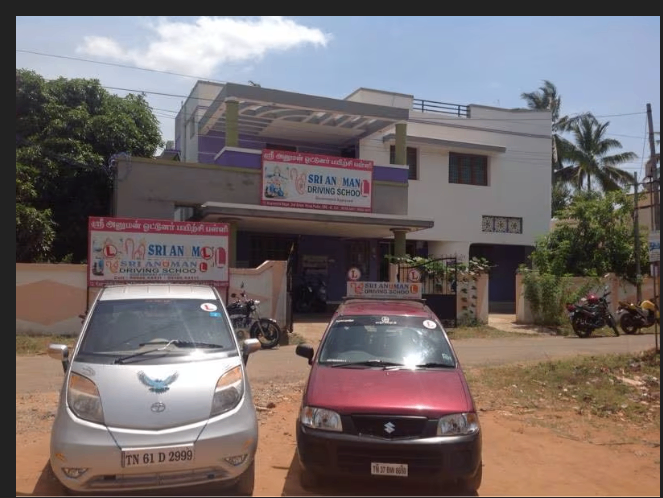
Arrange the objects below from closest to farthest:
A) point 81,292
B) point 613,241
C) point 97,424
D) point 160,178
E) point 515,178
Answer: point 97,424
point 81,292
point 160,178
point 613,241
point 515,178

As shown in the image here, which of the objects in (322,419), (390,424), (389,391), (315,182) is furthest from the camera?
(315,182)

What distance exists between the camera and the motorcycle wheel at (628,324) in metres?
16.6

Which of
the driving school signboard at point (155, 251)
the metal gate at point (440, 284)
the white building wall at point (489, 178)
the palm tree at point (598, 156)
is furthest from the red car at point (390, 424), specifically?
the palm tree at point (598, 156)

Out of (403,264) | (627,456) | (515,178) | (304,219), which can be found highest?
(515,178)

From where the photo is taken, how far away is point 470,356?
12.6m

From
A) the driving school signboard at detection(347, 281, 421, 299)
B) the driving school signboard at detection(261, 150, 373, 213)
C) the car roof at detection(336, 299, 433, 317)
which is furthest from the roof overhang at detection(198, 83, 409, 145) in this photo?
the car roof at detection(336, 299, 433, 317)

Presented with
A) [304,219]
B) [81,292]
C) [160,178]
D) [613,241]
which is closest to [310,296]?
[304,219]

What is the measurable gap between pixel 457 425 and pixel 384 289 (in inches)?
363

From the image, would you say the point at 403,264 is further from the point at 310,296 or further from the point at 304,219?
the point at 310,296

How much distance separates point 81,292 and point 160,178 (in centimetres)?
438

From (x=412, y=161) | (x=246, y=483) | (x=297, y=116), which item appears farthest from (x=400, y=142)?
(x=246, y=483)

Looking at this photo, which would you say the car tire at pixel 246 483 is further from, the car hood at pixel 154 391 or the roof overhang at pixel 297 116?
the roof overhang at pixel 297 116

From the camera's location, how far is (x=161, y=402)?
A: 4785 mm

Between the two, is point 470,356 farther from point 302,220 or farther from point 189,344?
point 189,344
